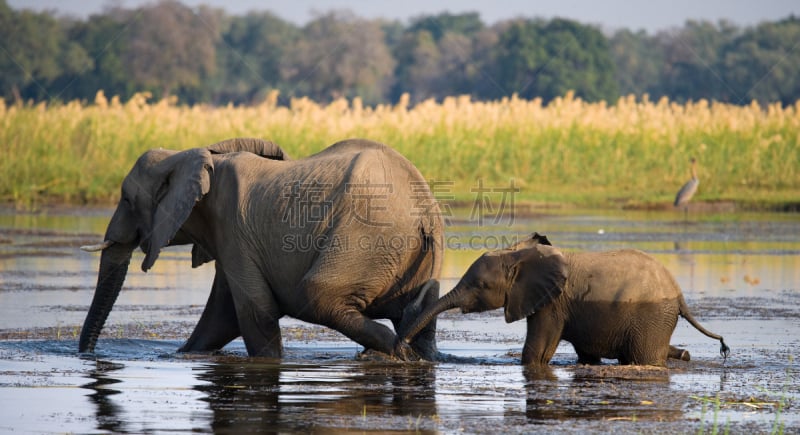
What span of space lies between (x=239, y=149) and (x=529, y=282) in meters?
2.46

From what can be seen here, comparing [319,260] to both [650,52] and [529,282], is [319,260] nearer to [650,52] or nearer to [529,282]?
[529,282]

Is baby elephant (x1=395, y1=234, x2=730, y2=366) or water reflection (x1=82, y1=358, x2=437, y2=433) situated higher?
baby elephant (x1=395, y1=234, x2=730, y2=366)

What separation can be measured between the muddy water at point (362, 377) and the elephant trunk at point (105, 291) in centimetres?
14

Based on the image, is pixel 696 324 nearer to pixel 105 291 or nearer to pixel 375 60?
pixel 105 291

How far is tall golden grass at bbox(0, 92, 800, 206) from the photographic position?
79.1 feet

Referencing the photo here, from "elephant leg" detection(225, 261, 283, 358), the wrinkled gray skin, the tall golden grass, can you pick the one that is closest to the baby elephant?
the wrinkled gray skin

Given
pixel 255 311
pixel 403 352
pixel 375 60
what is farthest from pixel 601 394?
pixel 375 60

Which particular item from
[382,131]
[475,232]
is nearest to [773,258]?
[475,232]

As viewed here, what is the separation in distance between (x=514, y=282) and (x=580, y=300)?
46cm

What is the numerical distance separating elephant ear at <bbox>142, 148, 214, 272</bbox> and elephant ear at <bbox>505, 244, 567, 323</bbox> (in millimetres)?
2163

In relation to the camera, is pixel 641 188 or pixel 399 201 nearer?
pixel 399 201

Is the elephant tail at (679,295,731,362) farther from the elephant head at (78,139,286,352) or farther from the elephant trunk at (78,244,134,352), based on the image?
the elephant trunk at (78,244,134,352)

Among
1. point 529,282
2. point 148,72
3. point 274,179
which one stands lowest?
point 529,282

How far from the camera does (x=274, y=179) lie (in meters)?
9.47
